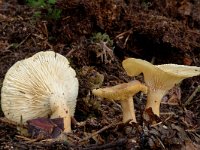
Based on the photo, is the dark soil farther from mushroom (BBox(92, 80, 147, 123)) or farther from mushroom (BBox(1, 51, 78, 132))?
mushroom (BBox(92, 80, 147, 123))

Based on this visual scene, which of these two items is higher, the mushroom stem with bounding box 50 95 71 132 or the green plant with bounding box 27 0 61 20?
the green plant with bounding box 27 0 61 20

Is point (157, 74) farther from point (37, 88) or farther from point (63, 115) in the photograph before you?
point (37, 88)

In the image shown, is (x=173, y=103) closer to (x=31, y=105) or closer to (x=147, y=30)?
(x=147, y=30)

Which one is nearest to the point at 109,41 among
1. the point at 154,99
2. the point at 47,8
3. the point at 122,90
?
the point at 47,8

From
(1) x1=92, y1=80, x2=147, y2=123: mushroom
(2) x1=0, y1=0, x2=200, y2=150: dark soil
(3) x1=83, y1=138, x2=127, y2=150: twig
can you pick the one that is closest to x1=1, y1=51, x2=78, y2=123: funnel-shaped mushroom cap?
(2) x1=0, y1=0, x2=200, y2=150: dark soil

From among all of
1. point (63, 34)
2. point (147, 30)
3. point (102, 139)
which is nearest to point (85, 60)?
point (63, 34)

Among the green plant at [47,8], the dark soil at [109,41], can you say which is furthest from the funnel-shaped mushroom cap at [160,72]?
the green plant at [47,8]

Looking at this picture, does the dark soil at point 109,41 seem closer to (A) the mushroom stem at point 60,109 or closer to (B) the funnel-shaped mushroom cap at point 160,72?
(A) the mushroom stem at point 60,109
